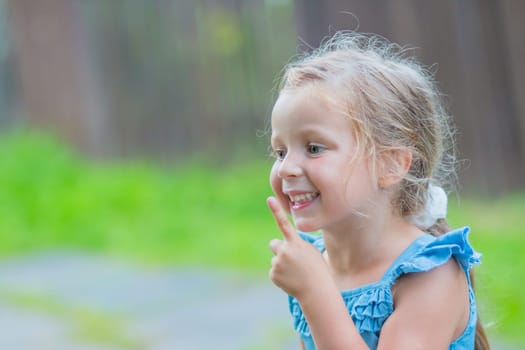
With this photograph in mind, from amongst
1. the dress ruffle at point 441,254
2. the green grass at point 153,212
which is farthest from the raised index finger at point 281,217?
the green grass at point 153,212

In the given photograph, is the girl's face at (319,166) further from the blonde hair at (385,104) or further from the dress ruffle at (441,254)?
the dress ruffle at (441,254)

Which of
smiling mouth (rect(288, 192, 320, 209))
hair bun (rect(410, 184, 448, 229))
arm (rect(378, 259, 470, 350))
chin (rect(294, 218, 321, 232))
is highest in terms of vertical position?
hair bun (rect(410, 184, 448, 229))

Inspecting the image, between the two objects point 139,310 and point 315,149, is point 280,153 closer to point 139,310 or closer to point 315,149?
point 315,149

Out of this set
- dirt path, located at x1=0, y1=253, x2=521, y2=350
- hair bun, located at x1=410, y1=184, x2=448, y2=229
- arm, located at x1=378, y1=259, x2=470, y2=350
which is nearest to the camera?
arm, located at x1=378, y1=259, x2=470, y2=350

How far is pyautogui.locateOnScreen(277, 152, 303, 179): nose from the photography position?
2.06 m

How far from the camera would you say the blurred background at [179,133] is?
16.4 feet

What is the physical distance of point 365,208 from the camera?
6.98 ft

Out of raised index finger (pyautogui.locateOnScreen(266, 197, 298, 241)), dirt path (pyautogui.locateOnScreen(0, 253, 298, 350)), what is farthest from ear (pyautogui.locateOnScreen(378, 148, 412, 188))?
dirt path (pyautogui.locateOnScreen(0, 253, 298, 350))

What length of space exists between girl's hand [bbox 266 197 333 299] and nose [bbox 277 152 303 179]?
0.06 metres

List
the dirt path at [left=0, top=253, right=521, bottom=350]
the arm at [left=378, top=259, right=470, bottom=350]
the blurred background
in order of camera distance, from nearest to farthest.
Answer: the arm at [left=378, top=259, right=470, bottom=350] → the dirt path at [left=0, top=253, right=521, bottom=350] → the blurred background

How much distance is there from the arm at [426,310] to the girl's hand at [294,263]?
17cm

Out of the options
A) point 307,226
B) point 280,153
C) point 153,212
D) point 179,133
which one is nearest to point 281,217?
point 307,226

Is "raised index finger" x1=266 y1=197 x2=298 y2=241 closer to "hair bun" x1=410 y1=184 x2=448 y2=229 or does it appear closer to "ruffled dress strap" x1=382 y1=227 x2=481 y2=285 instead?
"ruffled dress strap" x1=382 y1=227 x2=481 y2=285

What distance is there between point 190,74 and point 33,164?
1.49m
